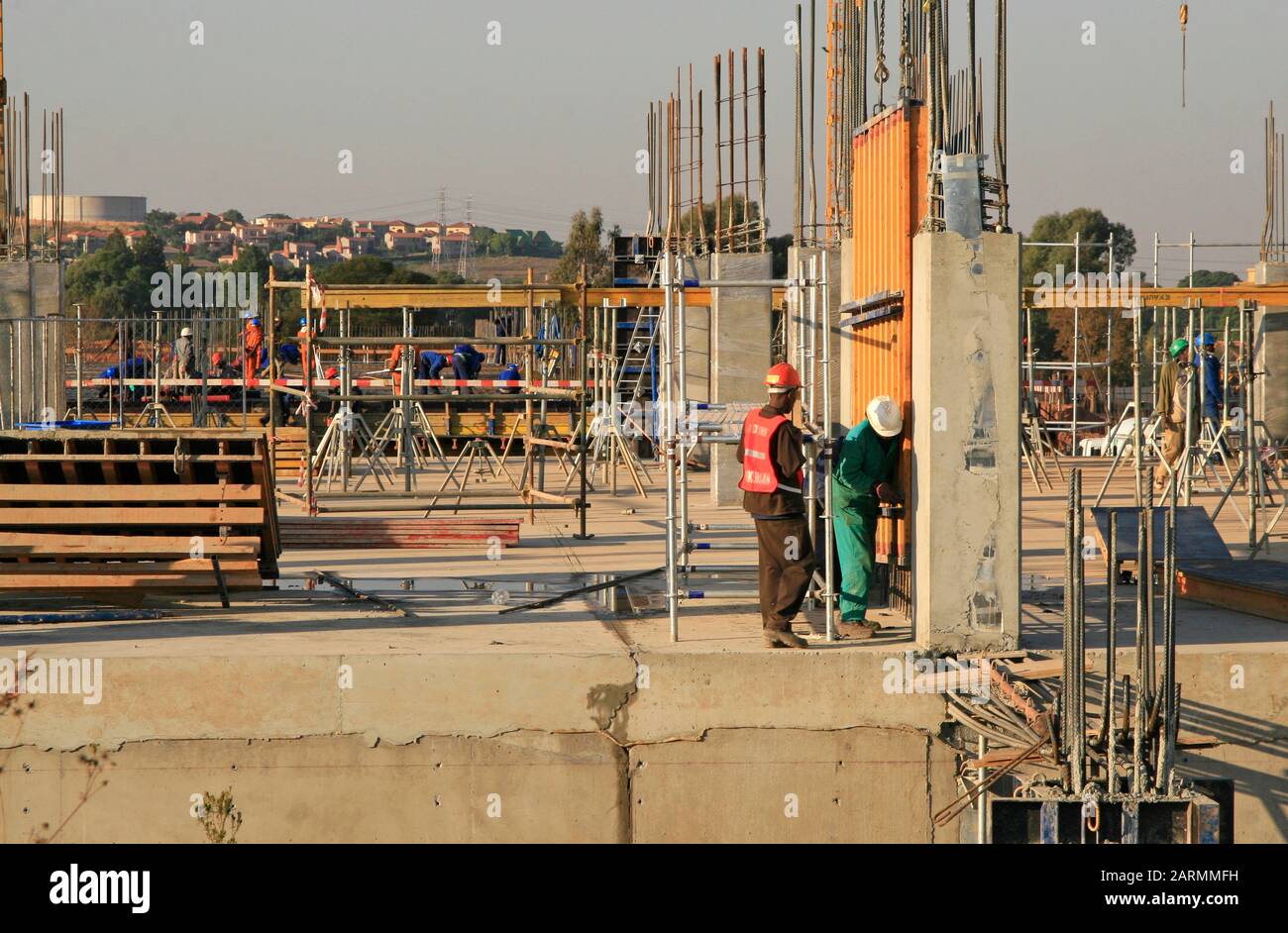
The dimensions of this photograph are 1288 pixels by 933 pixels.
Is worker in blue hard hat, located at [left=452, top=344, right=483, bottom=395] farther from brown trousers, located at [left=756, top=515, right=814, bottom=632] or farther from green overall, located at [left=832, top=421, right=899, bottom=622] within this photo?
brown trousers, located at [left=756, top=515, right=814, bottom=632]

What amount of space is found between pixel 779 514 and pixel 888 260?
A: 2169 millimetres

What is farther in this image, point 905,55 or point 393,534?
point 393,534

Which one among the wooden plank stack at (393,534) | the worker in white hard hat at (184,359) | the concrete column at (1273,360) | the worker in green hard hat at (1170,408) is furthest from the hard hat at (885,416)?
the worker in white hard hat at (184,359)

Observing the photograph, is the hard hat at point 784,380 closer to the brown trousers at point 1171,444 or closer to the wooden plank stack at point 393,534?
the wooden plank stack at point 393,534

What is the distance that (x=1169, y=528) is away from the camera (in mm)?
7621

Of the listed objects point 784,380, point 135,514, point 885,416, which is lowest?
point 135,514

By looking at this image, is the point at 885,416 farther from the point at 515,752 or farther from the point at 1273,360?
the point at 1273,360

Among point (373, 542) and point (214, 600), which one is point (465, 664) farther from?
point (373, 542)

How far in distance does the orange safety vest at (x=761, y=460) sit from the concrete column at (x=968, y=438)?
0.92 m

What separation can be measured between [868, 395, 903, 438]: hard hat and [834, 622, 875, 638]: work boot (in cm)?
127

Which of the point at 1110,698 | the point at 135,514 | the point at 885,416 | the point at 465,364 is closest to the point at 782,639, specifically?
the point at 885,416

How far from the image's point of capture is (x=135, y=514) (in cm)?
1145
